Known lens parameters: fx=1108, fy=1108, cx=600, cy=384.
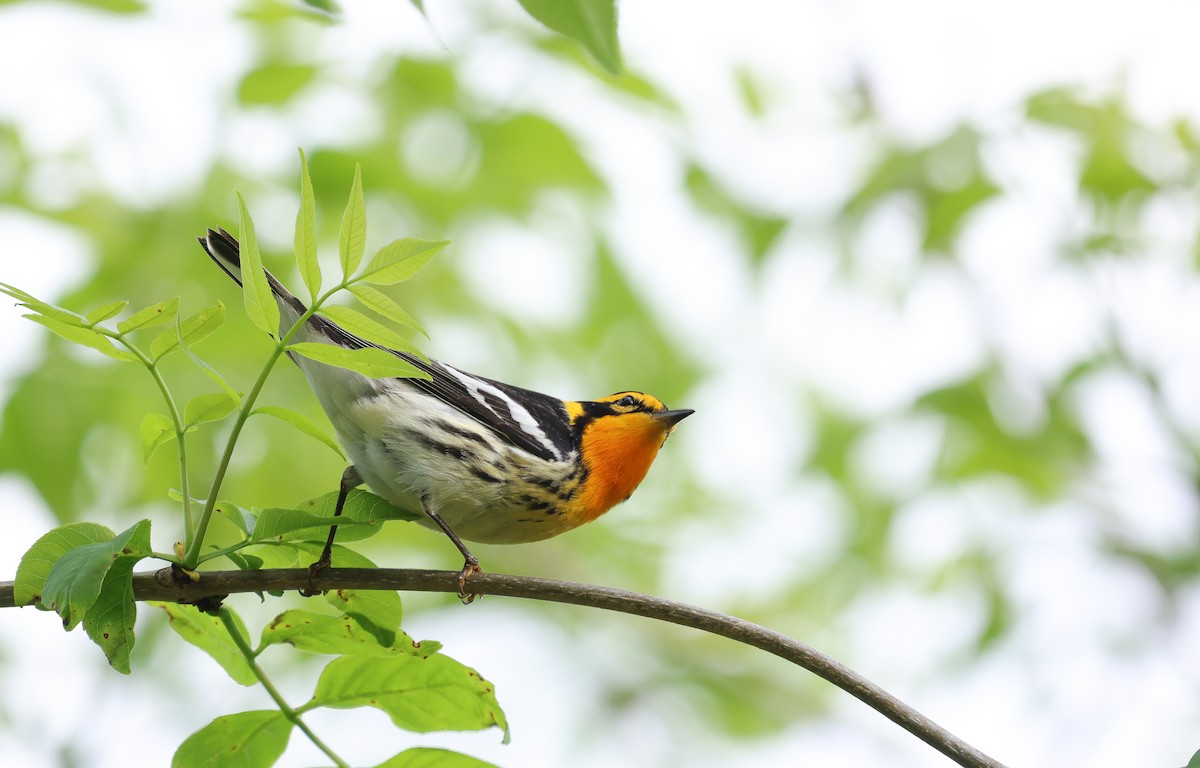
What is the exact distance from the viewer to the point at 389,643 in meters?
2.39

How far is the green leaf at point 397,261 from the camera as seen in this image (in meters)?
2.05

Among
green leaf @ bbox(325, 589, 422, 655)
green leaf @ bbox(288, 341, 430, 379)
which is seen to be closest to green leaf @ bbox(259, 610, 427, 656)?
green leaf @ bbox(325, 589, 422, 655)

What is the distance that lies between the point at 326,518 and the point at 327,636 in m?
0.31

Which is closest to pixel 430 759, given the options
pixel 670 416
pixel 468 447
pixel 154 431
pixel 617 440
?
pixel 154 431

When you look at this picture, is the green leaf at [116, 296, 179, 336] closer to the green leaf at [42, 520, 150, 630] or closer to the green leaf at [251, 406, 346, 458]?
the green leaf at [251, 406, 346, 458]

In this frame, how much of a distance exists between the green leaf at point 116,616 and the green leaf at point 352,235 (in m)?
0.72

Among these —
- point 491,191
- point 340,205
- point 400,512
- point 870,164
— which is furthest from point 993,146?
point 400,512

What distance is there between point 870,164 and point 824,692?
11.7ft

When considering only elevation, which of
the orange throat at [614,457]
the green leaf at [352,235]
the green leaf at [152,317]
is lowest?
the green leaf at [152,317]

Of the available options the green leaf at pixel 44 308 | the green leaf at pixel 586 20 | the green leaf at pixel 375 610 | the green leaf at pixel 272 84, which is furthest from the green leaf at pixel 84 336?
the green leaf at pixel 272 84

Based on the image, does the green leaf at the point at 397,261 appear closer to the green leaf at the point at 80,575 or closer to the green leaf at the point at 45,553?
the green leaf at the point at 80,575

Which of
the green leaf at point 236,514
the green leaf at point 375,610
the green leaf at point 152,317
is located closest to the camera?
the green leaf at point 152,317

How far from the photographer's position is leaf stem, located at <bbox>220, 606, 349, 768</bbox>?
84.7 inches

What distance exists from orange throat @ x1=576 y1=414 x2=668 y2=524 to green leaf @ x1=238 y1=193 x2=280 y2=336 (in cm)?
215
